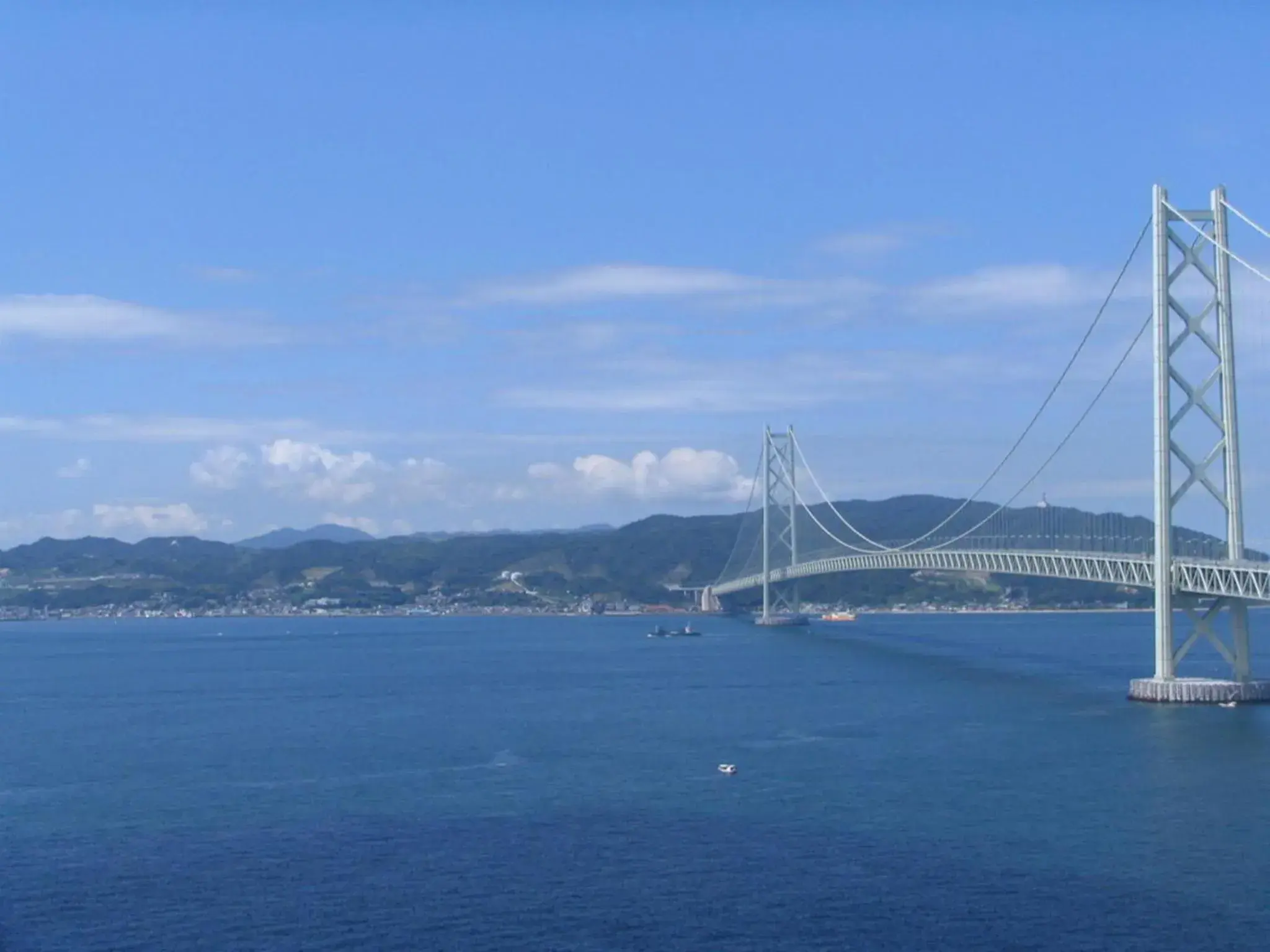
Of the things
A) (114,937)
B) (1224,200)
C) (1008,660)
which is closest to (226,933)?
(114,937)

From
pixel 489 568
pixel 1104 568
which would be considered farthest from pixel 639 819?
pixel 489 568

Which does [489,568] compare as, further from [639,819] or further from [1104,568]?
[639,819]

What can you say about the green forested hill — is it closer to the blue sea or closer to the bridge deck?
the bridge deck

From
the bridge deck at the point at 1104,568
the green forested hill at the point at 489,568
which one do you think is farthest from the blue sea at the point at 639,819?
the green forested hill at the point at 489,568

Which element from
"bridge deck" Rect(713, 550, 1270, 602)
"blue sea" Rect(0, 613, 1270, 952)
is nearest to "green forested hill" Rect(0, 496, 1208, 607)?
"bridge deck" Rect(713, 550, 1270, 602)

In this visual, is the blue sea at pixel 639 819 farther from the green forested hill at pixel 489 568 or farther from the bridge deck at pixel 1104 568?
the green forested hill at pixel 489 568

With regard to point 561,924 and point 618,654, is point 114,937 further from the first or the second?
point 618,654
